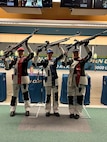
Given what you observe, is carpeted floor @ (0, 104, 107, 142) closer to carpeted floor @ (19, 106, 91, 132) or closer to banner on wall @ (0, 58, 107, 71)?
carpeted floor @ (19, 106, 91, 132)

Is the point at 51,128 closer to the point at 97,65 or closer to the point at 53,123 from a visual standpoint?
the point at 53,123

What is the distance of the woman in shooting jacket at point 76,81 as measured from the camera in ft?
18.7

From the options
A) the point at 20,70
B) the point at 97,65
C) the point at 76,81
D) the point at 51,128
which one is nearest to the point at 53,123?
the point at 51,128

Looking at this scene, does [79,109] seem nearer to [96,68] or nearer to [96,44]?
[96,44]

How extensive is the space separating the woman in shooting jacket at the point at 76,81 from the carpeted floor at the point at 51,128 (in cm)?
29

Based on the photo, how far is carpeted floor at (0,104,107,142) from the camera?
445cm

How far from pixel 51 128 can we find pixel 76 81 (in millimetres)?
1282

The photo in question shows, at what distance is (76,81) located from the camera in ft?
18.7

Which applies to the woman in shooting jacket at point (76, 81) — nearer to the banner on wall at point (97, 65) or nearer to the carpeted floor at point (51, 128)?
the carpeted floor at point (51, 128)

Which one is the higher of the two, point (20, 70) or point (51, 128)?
point (20, 70)

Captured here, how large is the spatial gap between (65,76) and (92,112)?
1.49 metres

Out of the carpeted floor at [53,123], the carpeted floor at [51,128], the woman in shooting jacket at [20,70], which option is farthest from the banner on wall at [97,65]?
the woman in shooting jacket at [20,70]

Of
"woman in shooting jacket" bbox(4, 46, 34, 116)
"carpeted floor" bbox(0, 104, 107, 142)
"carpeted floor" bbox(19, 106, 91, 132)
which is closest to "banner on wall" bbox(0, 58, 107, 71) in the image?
"carpeted floor" bbox(0, 104, 107, 142)

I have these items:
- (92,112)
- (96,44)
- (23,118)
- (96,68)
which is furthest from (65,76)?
(96,68)
